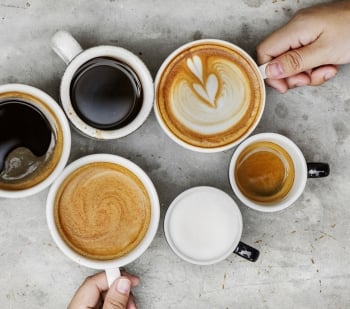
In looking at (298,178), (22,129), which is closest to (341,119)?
(298,178)

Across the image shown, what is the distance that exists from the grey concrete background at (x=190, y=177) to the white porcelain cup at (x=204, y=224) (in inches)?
2.4

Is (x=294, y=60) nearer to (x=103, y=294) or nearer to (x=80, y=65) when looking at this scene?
(x=80, y=65)

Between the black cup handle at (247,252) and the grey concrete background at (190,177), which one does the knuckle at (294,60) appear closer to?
the grey concrete background at (190,177)

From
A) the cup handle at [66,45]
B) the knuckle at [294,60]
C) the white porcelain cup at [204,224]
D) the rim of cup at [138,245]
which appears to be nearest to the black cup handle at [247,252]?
the white porcelain cup at [204,224]

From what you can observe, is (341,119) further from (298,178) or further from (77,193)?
(77,193)

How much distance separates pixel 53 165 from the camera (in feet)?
4.08

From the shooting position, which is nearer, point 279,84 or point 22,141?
point 22,141

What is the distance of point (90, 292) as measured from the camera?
1.32m

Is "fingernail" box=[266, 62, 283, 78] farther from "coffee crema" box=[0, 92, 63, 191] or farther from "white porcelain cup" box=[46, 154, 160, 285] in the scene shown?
"coffee crema" box=[0, 92, 63, 191]

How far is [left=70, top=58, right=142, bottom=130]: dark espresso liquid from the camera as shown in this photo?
50.7 inches

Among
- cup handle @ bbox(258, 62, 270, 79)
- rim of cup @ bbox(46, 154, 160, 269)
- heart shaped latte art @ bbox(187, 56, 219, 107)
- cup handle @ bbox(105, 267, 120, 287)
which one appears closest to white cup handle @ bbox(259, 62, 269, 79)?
cup handle @ bbox(258, 62, 270, 79)

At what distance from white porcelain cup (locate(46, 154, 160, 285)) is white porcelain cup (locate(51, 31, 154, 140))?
0.29 ft

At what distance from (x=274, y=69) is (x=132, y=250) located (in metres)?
0.56

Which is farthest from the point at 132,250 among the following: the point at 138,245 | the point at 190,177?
the point at 190,177
